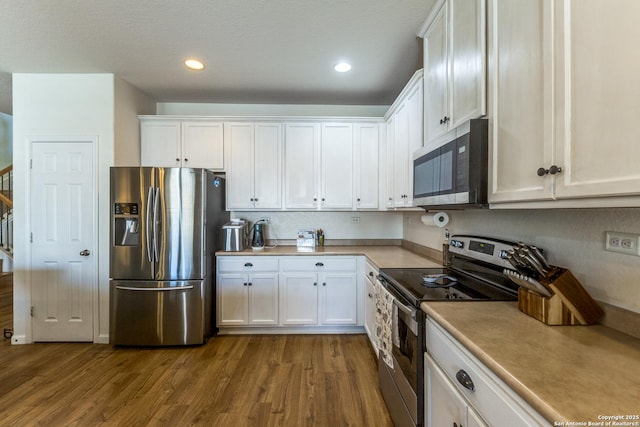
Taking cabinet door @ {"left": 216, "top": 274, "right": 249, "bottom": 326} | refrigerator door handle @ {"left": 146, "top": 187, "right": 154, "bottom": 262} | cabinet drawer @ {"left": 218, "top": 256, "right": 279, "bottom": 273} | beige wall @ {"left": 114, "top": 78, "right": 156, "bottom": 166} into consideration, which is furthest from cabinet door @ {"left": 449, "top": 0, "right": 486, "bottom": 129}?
beige wall @ {"left": 114, "top": 78, "right": 156, "bottom": 166}

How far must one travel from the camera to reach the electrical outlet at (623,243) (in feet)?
3.18

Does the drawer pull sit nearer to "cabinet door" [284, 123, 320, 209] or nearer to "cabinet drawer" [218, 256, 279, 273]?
"cabinet drawer" [218, 256, 279, 273]

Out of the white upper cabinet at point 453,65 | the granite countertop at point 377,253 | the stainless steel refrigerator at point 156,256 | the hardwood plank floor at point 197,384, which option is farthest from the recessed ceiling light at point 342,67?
the hardwood plank floor at point 197,384

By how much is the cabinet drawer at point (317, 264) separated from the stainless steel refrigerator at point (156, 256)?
2.92 ft

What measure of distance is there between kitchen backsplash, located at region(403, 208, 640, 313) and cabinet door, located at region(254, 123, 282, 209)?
2.35m

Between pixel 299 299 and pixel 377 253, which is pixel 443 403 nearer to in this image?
pixel 377 253

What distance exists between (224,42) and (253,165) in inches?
52.0

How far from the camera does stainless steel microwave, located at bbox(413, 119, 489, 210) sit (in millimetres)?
1339

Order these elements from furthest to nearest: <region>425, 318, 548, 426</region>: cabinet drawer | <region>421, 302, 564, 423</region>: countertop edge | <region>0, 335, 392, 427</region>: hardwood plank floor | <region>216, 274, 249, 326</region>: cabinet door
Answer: <region>216, 274, 249, 326</region>: cabinet door → <region>0, 335, 392, 427</region>: hardwood plank floor → <region>425, 318, 548, 426</region>: cabinet drawer → <region>421, 302, 564, 423</region>: countertop edge

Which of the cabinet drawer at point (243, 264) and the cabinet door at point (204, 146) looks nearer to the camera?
the cabinet drawer at point (243, 264)

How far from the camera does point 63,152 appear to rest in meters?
2.93

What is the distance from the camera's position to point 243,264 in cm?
308

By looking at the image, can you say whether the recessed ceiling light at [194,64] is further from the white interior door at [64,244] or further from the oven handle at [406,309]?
the oven handle at [406,309]

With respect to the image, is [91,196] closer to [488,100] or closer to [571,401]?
[488,100]
